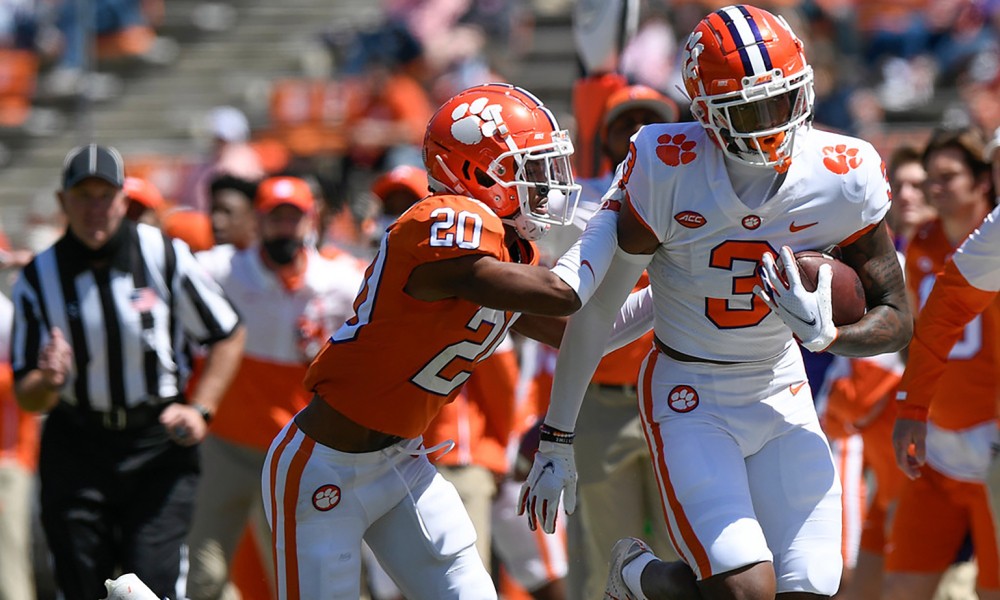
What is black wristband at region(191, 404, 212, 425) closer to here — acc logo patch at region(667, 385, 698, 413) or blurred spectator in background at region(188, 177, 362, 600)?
blurred spectator in background at region(188, 177, 362, 600)

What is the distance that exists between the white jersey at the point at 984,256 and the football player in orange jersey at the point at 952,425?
375 mm

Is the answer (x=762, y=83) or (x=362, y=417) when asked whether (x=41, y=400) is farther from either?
(x=762, y=83)

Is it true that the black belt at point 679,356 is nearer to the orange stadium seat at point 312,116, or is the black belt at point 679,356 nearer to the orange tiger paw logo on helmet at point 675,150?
the orange tiger paw logo on helmet at point 675,150

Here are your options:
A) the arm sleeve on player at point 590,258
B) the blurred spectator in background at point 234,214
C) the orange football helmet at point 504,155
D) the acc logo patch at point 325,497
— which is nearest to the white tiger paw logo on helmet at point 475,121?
the orange football helmet at point 504,155

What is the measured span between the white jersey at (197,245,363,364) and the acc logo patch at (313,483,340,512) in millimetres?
2381

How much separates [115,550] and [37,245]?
3.84 meters

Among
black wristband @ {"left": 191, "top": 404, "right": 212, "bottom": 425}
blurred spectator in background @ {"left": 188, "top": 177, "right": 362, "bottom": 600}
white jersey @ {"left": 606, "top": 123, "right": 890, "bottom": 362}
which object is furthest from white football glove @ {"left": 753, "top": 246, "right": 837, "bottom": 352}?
blurred spectator in background @ {"left": 188, "top": 177, "right": 362, "bottom": 600}

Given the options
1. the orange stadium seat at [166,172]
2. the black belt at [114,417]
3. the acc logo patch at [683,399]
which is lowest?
the orange stadium seat at [166,172]

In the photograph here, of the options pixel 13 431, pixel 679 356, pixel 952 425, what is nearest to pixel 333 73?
pixel 13 431

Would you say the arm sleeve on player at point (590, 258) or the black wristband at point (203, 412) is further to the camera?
the black wristband at point (203, 412)

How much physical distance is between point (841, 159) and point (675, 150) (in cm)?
44

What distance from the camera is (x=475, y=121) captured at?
13.7 feet

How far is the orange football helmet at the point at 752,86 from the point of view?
3.96 meters

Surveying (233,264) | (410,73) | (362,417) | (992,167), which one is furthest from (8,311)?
(410,73)
